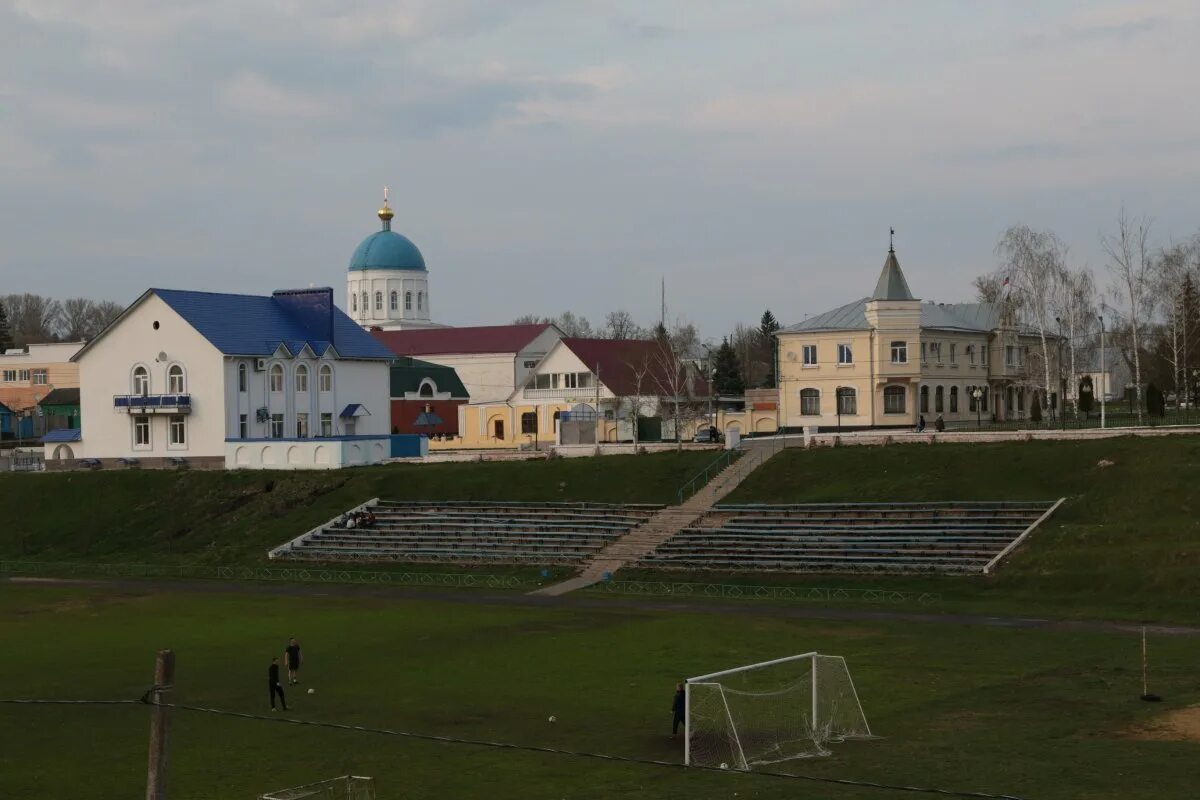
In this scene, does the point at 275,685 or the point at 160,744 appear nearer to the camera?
the point at 160,744

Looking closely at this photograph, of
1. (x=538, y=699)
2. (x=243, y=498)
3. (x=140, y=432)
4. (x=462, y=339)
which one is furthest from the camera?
(x=462, y=339)

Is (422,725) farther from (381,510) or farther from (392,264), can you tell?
(392,264)

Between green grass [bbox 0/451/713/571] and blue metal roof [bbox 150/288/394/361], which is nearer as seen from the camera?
green grass [bbox 0/451/713/571]

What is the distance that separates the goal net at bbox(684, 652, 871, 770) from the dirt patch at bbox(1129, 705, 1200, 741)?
223 inches

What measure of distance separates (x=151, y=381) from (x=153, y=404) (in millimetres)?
1921

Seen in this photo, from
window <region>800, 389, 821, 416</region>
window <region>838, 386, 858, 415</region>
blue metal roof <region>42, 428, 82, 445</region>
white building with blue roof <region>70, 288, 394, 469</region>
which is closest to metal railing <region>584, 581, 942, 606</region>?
white building with blue roof <region>70, 288, 394, 469</region>

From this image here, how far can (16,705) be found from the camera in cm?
3541

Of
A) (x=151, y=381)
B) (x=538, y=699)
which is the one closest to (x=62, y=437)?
(x=151, y=381)

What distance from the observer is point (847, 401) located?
9456cm

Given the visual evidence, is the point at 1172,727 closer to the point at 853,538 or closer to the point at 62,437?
the point at 853,538

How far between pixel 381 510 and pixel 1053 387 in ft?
166

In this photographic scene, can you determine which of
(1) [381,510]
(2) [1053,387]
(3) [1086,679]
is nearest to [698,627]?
(3) [1086,679]

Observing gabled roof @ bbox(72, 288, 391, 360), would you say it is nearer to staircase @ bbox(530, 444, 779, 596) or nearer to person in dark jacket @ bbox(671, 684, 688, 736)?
staircase @ bbox(530, 444, 779, 596)

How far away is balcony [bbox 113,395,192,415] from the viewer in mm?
88562
